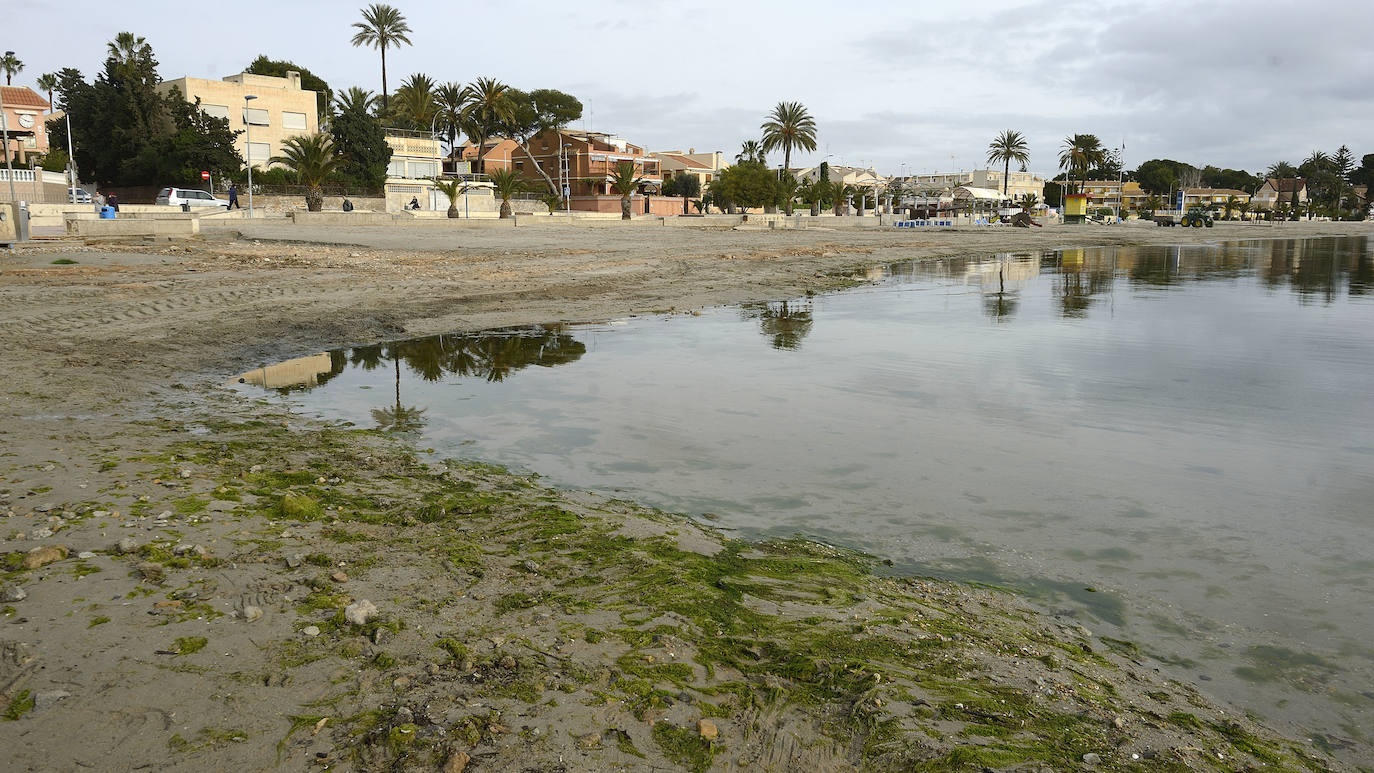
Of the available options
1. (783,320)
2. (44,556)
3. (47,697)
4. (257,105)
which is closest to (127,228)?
(783,320)

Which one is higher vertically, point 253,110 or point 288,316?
point 253,110

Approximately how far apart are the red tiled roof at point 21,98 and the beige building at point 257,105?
26.6 ft

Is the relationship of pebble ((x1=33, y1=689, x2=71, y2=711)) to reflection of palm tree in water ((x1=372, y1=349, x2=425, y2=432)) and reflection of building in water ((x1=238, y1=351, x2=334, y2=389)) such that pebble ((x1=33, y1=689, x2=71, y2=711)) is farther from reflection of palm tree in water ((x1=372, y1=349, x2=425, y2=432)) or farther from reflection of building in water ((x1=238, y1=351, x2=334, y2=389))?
reflection of building in water ((x1=238, y1=351, x2=334, y2=389))

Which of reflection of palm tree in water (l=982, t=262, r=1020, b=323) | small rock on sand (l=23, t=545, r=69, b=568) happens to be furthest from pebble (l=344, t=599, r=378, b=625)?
reflection of palm tree in water (l=982, t=262, r=1020, b=323)

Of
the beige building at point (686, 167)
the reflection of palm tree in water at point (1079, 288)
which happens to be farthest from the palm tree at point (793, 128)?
the reflection of palm tree in water at point (1079, 288)

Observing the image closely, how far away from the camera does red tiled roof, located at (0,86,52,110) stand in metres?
64.6

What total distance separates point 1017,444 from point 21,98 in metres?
80.6

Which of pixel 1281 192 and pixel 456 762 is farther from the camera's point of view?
pixel 1281 192

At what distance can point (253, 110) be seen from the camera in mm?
70312

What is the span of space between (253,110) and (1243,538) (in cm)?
7799

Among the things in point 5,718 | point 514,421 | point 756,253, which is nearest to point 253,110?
point 756,253

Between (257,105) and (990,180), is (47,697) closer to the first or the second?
(257,105)

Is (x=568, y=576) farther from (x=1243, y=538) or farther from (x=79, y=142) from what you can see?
(x=79, y=142)

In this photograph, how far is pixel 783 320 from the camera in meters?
15.6
